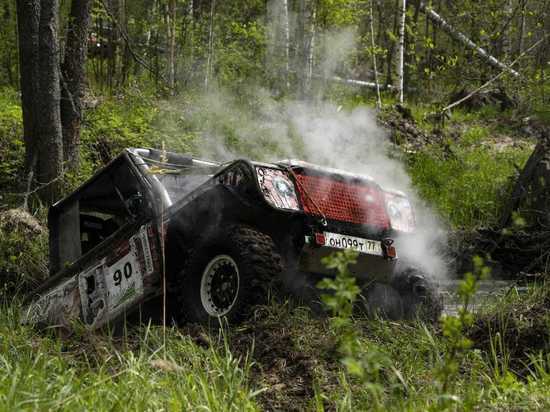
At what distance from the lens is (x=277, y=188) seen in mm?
5680

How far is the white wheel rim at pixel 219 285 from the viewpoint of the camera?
5.67m

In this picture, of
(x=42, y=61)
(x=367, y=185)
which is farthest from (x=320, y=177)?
(x=42, y=61)

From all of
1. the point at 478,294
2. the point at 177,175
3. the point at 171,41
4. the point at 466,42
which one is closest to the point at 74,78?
the point at 177,175

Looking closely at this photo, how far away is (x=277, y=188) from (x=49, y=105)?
186 inches

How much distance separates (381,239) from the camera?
6.12m

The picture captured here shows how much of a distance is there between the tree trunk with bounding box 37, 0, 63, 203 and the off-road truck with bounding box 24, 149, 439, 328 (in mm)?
A: 2912

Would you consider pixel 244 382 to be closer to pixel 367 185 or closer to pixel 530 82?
pixel 367 185

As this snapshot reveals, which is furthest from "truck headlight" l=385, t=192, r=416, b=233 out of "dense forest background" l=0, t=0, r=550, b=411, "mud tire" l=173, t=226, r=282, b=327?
"mud tire" l=173, t=226, r=282, b=327

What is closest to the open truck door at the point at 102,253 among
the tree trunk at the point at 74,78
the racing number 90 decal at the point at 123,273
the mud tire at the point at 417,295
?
the racing number 90 decal at the point at 123,273

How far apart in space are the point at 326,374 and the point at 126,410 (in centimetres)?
144

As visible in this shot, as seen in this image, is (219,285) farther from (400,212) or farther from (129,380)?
(129,380)

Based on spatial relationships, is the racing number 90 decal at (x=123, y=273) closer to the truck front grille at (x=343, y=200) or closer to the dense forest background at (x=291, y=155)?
the dense forest background at (x=291, y=155)

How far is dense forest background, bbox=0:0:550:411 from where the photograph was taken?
4012mm

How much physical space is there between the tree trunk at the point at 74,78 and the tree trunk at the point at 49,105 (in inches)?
14.3
